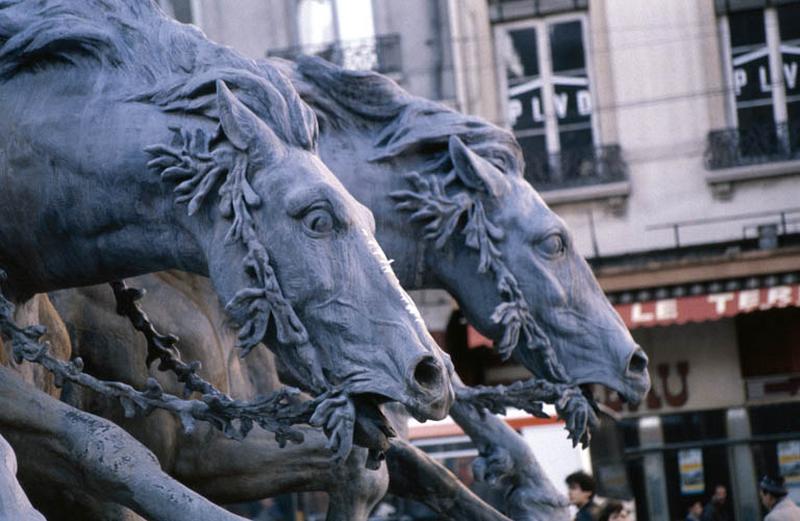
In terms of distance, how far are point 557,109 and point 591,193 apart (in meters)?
0.95

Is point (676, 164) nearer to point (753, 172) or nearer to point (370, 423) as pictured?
point (753, 172)

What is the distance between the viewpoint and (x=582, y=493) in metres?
10.3

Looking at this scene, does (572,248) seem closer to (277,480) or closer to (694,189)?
(277,480)

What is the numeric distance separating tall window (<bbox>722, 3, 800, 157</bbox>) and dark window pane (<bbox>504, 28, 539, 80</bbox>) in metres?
1.99

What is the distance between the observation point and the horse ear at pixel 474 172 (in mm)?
6777

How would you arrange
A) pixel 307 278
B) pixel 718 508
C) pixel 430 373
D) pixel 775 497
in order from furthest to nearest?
pixel 718 508
pixel 775 497
pixel 307 278
pixel 430 373

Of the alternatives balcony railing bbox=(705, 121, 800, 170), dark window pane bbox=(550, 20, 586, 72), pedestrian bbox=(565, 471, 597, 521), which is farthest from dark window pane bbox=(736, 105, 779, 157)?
pedestrian bbox=(565, 471, 597, 521)

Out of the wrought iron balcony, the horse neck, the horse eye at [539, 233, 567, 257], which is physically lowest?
the horse eye at [539, 233, 567, 257]

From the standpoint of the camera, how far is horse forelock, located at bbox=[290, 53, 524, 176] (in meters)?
6.89

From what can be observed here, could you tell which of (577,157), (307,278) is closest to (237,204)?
(307,278)

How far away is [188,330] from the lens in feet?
21.4

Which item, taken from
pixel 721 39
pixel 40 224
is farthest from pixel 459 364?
pixel 40 224

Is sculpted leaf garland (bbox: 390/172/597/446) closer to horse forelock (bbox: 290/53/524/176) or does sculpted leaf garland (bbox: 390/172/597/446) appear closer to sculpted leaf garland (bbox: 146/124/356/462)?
horse forelock (bbox: 290/53/524/176)

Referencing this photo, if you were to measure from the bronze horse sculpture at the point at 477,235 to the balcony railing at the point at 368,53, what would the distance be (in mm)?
15513
